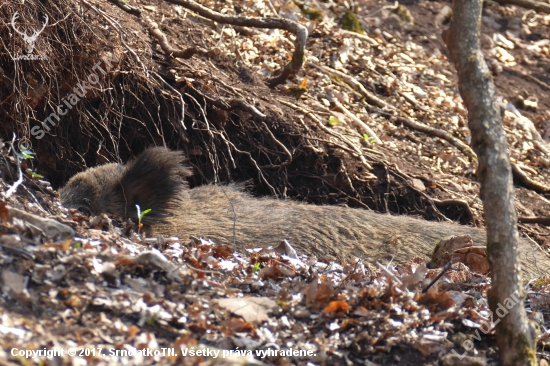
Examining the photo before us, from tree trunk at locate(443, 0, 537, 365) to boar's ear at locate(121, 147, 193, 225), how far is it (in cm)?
293

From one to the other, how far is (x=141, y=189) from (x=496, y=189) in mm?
3255

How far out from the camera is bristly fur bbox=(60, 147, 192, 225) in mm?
5355

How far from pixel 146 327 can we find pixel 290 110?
4.74 m

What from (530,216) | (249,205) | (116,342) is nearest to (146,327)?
(116,342)

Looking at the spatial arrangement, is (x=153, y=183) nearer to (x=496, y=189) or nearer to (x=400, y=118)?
(x=496, y=189)

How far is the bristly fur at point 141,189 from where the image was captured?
5355 millimetres

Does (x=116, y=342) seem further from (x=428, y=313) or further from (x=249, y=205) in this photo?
(x=249, y=205)

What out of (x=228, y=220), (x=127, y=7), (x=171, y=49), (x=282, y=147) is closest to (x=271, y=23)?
(x=171, y=49)

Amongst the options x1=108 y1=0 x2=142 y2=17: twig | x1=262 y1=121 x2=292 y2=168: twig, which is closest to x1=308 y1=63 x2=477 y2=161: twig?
x1=262 y1=121 x2=292 y2=168: twig

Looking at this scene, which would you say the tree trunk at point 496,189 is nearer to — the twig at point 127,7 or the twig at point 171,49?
the twig at point 171,49

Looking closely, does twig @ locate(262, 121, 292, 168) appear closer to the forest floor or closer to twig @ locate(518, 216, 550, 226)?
→ the forest floor

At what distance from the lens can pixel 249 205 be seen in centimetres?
575

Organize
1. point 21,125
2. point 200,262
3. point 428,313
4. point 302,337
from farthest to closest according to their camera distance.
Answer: point 21,125, point 200,262, point 428,313, point 302,337

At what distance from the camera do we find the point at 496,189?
306cm
